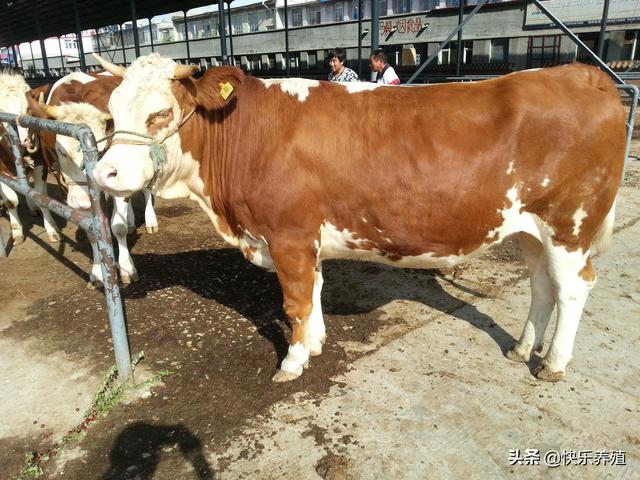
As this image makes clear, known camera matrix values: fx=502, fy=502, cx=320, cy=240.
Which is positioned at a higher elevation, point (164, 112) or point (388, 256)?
point (164, 112)

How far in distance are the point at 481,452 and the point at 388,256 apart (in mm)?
1205

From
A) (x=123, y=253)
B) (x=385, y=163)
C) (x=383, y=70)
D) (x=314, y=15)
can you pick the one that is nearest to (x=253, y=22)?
(x=314, y=15)

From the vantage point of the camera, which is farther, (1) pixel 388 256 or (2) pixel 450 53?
(2) pixel 450 53

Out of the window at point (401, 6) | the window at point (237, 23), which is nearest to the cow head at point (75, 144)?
the window at point (401, 6)

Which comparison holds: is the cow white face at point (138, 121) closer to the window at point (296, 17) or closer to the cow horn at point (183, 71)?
the cow horn at point (183, 71)

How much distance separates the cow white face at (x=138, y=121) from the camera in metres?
2.59

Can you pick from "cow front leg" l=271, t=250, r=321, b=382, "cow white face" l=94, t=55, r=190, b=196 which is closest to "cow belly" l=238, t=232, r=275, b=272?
"cow front leg" l=271, t=250, r=321, b=382

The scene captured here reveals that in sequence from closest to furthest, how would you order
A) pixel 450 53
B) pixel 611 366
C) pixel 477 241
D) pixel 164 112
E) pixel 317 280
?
pixel 164 112, pixel 477 241, pixel 611 366, pixel 317 280, pixel 450 53

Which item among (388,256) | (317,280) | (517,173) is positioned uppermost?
(517,173)

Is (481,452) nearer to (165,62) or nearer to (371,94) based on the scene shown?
(371,94)

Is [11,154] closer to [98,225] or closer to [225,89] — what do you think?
[98,225]

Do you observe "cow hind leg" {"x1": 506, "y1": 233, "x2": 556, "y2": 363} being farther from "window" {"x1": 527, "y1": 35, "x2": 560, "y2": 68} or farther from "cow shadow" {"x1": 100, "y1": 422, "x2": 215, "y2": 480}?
"window" {"x1": 527, "y1": 35, "x2": 560, "y2": 68}

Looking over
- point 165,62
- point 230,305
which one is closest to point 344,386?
point 230,305

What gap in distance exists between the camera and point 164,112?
108 inches
